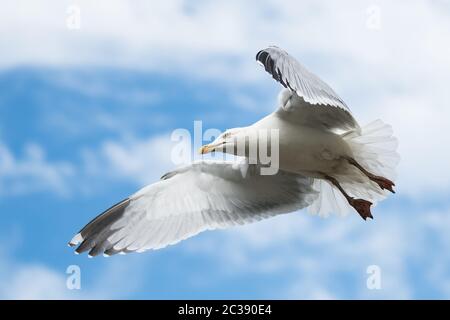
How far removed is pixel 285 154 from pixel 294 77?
727mm

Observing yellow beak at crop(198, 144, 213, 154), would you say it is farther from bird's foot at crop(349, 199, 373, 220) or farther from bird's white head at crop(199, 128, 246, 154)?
bird's foot at crop(349, 199, 373, 220)

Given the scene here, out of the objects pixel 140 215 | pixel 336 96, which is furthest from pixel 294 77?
pixel 140 215

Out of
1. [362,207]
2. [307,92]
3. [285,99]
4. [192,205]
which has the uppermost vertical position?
[285,99]

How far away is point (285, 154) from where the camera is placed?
17.4 ft

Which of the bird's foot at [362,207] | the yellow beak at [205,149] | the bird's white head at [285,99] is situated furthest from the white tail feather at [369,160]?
the yellow beak at [205,149]

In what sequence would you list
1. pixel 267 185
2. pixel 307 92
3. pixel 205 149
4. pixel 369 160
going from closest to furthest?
1. pixel 307 92
2. pixel 205 149
3. pixel 369 160
4. pixel 267 185

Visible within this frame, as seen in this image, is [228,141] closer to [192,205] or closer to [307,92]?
[192,205]

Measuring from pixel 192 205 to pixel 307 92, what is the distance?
4.59 feet

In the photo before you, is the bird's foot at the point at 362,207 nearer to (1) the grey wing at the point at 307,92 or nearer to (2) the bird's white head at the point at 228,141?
Answer: (1) the grey wing at the point at 307,92

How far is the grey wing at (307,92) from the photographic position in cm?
460

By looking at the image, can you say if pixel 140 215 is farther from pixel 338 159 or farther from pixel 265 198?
pixel 338 159

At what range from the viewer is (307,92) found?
4629mm

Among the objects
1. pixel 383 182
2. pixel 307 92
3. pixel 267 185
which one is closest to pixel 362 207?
pixel 383 182

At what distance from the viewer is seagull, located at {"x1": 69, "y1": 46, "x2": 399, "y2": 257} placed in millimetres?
5309
